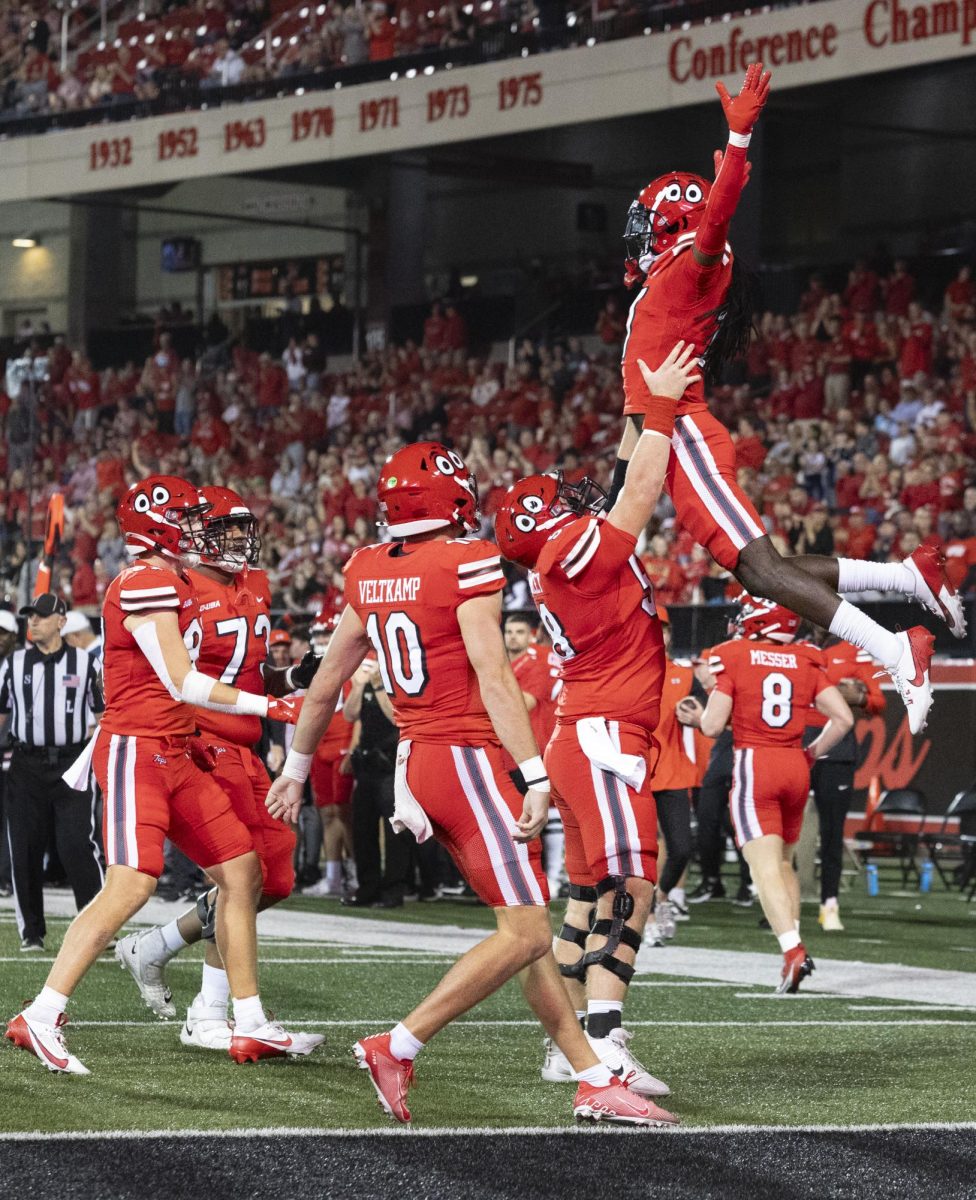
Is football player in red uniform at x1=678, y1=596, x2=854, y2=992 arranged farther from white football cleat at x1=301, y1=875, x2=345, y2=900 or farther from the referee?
white football cleat at x1=301, y1=875, x2=345, y2=900

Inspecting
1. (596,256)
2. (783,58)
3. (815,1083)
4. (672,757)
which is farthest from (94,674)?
(596,256)

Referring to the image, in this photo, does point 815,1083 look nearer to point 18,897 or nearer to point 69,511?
point 18,897

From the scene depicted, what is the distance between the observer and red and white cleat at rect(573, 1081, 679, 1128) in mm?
5496

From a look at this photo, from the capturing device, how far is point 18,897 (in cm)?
1022

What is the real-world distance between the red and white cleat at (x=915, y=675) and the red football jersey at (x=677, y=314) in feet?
3.50

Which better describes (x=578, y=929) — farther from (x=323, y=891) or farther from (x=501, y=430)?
(x=501, y=430)

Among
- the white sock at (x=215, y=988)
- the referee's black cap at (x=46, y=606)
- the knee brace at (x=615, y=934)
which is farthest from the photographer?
the referee's black cap at (x=46, y=606)

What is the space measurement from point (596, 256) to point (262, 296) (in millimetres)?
6396

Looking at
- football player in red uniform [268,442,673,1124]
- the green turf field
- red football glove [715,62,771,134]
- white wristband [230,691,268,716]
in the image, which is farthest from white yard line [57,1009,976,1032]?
red football glove [715,62,771,134]

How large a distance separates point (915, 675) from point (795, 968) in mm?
2416

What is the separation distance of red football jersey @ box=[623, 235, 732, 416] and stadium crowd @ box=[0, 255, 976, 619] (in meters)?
8.03

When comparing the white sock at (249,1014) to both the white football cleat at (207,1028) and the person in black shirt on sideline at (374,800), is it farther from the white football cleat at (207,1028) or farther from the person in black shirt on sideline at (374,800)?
the person in black shirt on sideline at (374,800)

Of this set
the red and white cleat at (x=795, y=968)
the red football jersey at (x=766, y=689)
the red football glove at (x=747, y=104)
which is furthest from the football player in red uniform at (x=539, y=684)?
the red football glove at (x=747, y=104)

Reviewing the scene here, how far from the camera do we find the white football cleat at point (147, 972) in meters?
7.65
